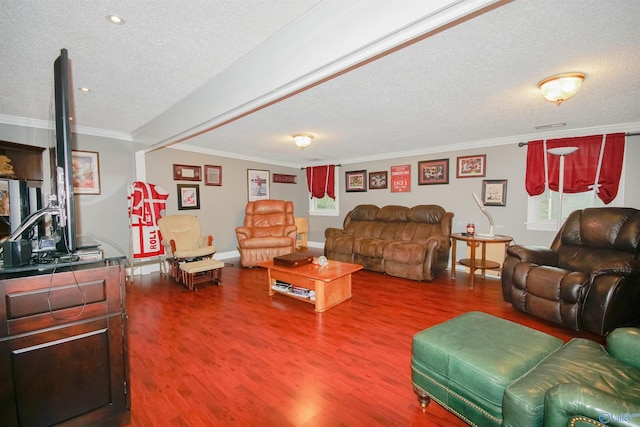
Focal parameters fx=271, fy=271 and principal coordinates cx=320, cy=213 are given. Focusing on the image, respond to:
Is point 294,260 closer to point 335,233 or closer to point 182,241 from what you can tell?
point 335,233

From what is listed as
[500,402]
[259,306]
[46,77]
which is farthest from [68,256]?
[500,402]

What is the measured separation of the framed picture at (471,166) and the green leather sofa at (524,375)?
3.51m

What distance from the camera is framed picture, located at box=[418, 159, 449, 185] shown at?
489 cm

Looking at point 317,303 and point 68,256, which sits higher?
point 68,256

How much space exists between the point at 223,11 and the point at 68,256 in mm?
1597

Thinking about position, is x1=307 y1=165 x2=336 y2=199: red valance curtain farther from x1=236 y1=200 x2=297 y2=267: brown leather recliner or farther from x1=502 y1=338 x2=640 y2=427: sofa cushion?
x1=502 y1=338 x2=640 y2=427: sofa cushion

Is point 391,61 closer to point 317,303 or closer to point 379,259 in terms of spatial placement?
point 317,303

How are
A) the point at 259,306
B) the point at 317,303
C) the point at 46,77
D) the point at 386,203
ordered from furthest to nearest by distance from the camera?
1. the point at 386,203
2. the point at 259,306
3. the point at 317,303
4. the point at 46,77

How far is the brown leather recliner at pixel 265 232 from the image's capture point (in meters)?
4.85

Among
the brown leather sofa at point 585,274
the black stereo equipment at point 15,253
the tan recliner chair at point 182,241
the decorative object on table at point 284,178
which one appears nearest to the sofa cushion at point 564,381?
the brown leather sofa at point 585,274

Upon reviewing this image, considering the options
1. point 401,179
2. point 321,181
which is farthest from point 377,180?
point 321,181

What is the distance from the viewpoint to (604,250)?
2.77 metres

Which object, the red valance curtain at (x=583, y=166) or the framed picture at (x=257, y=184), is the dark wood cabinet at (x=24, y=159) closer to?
the framed picture at (x=257, y=184)

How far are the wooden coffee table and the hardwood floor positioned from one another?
104 millimetres
